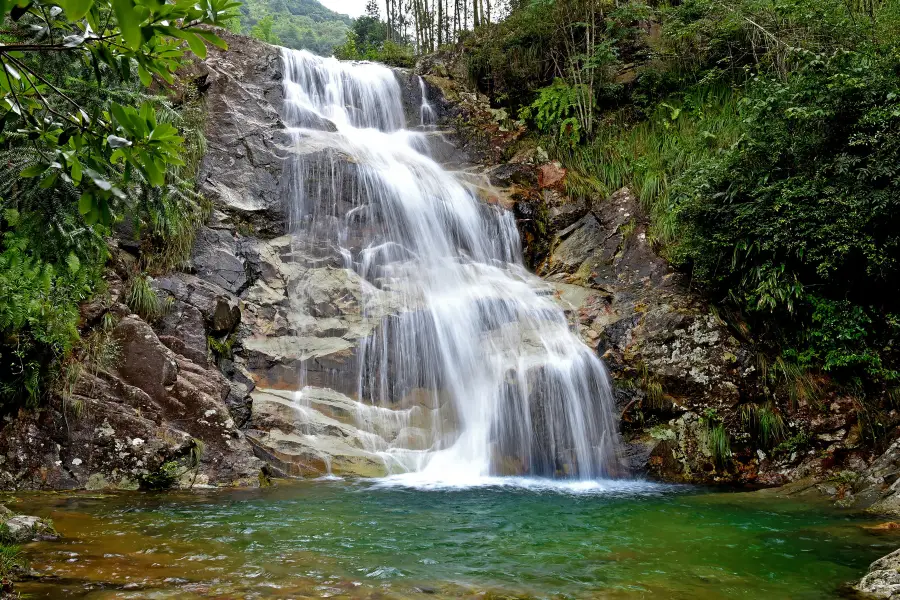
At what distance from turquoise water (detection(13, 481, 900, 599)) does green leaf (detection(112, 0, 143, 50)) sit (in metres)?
3.22

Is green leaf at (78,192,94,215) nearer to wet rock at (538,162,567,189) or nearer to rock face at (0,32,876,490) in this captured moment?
rock face at (0,32,876,490)

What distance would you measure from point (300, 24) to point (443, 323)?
61139mm

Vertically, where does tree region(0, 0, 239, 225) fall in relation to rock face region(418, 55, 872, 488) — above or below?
above

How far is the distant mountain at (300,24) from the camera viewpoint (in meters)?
53.1

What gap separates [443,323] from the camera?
10.3 metres

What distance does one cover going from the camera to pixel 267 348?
9.23 m

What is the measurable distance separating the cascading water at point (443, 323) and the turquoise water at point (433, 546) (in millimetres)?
1762

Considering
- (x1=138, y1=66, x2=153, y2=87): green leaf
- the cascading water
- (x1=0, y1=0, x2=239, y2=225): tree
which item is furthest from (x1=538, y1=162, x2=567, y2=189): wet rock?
(x1=138, y1=66, x2=153, y2=87): green leaf

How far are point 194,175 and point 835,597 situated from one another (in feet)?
35.9

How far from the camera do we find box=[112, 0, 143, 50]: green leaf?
128cm

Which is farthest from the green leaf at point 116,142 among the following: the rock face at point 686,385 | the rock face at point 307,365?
the rock face at point 686,385

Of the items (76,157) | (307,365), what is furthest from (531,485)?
(76,157)

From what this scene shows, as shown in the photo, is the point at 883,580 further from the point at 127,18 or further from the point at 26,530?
the point at 26,530

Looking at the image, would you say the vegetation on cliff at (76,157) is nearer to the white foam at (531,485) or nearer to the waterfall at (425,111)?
the white foam at (531,485)
